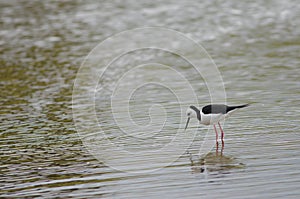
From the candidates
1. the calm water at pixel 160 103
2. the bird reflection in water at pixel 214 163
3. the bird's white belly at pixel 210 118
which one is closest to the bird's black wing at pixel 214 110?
the bird's white belly at pixel 210 118

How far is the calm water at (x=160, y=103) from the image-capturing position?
31.6 feet

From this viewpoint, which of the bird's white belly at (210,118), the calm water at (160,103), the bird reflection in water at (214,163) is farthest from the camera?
the bird's white belly at (210,118)

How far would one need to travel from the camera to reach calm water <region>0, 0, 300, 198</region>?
964 centimetres

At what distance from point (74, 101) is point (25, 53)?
7.54 m

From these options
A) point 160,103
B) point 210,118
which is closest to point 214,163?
point 210,118

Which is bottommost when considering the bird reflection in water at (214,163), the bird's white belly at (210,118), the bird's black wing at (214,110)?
the bird reflection in water at (214,163)

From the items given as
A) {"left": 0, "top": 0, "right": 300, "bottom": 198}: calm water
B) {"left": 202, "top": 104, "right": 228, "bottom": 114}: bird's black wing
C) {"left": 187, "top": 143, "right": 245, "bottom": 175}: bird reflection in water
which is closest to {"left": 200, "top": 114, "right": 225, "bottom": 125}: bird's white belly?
{"left": 202, "top": 104, "right": 228, "bottom": 114}: bird's black wing

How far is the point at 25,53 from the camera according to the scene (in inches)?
897

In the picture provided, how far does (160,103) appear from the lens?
14867 millimetres

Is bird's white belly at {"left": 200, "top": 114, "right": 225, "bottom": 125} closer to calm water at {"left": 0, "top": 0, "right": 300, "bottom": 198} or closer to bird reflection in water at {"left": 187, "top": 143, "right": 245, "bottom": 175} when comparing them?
calm water at {"left": 0, "top": 0, "right": 300, "bottom": 198}

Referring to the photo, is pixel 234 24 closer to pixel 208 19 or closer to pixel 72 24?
pixel 208 19

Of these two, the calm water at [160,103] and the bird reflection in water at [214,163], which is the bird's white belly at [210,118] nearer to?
the calm water at [160,103]

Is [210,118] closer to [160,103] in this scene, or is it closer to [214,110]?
[214,110]

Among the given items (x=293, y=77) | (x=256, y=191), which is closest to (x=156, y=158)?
(x=256, y=191)
